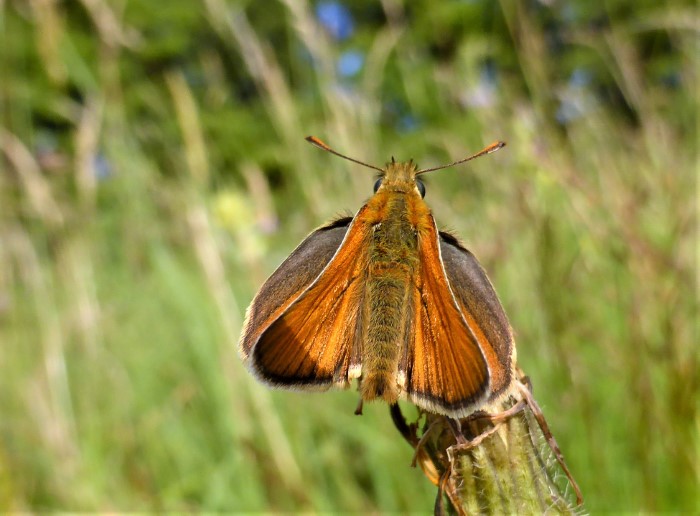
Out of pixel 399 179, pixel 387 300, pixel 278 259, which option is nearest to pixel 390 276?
pixel 387 300

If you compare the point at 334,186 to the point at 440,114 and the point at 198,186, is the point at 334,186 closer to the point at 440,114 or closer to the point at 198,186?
the point at 198,186

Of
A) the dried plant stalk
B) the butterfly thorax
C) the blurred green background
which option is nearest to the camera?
the dried plant stalk

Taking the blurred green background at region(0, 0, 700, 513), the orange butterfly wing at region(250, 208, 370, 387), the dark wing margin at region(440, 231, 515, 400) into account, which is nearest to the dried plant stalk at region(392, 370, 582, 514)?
the dark wing margin at region(440, 231, 515, 400)

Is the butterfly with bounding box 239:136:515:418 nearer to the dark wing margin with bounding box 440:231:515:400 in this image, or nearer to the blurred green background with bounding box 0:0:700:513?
the dark wing margin with bounding box 440:231:515:400

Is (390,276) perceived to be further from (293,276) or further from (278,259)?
(278,259)

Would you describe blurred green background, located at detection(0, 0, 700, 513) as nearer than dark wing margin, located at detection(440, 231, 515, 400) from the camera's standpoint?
No

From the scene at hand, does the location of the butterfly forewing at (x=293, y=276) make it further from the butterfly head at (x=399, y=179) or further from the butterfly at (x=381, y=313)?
the butterfly head at (x=399, y=179)
